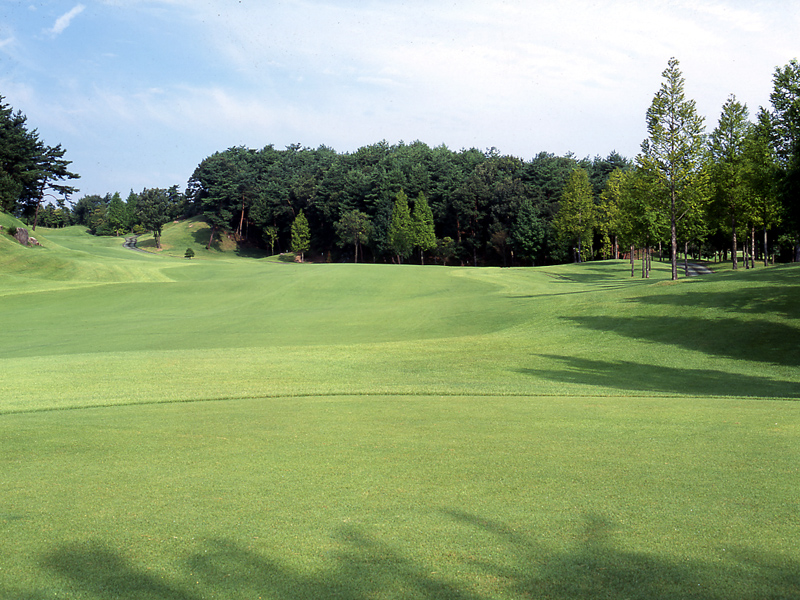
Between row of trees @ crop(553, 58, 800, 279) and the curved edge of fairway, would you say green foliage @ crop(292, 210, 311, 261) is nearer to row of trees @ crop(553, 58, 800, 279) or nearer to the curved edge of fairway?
row of trees @ crop(553, 58, 800, 279)

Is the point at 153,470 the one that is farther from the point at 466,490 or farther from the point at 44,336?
the point at 44,336

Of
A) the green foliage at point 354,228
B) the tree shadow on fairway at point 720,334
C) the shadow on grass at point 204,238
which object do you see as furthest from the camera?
the shadow on grass at point 204,238

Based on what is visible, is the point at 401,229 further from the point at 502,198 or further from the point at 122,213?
the point at 122,213

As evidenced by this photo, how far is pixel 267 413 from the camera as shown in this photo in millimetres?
10352

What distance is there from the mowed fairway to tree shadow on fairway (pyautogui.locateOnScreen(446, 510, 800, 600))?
0.06ft

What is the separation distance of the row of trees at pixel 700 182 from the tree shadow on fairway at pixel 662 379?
12.5 metres

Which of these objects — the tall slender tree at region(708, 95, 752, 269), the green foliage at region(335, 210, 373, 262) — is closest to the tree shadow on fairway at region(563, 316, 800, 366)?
the tall slender tree at region(708, 95, 752, 269)

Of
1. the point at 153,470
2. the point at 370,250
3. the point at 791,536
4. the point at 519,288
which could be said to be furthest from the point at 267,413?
the point at 370,250

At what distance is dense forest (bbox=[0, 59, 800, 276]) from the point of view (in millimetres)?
37531

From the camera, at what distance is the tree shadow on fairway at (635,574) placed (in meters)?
3.56

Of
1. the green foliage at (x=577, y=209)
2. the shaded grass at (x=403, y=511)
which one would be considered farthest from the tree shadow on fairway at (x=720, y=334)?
the green foliage at (x=577, y=209)

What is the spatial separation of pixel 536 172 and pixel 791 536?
9555 centimetres

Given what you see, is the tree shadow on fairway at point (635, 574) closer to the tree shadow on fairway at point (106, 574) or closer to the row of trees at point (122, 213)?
the tree shadow on fairway at point (106, 574)

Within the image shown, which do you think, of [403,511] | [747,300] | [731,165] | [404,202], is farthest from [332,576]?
[404,202]
